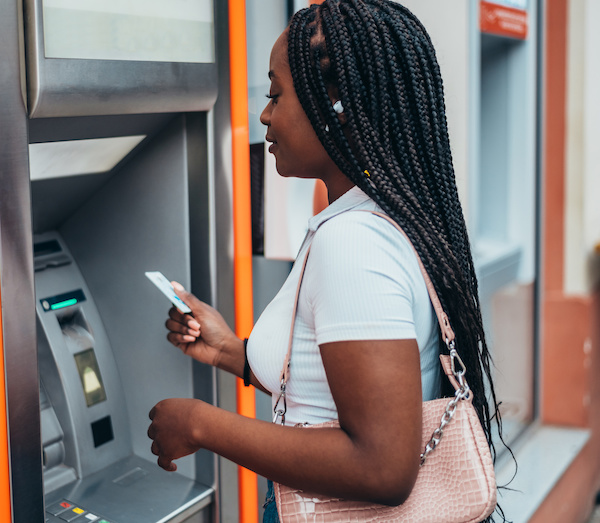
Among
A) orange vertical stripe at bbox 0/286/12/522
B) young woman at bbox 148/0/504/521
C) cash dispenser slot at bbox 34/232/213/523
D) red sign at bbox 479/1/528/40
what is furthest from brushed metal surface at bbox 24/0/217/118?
red sign at bbox 479/1/528/40

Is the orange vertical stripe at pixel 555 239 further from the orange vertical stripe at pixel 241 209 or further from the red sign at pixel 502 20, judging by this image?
the orange vertical stripe at pixel 241 209

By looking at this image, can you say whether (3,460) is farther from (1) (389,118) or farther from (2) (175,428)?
(1) (389,118)

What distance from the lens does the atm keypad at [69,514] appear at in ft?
5.12

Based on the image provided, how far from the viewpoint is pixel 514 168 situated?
139 inches

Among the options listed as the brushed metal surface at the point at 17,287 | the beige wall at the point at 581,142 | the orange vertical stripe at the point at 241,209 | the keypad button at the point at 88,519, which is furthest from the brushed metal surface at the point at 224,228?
the beige wall at the point at 581,142

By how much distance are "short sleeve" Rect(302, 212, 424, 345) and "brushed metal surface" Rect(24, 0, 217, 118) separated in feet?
1.79

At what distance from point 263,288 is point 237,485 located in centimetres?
53

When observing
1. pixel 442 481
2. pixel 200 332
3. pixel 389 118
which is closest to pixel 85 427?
pixel 200 332

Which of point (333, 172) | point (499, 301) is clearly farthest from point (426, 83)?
point (499, 301)

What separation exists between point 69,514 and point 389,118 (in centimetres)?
109

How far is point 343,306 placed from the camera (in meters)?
1.06

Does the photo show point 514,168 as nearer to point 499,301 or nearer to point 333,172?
point 499,301

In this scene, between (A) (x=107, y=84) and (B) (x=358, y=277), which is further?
(A) (x=107, y=84)

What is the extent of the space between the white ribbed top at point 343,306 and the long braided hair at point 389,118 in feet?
0.14
